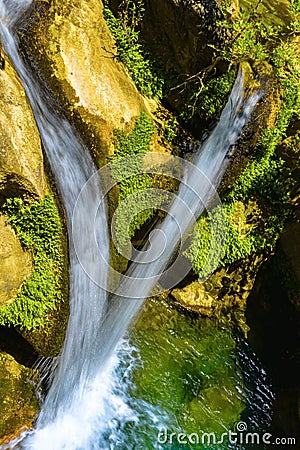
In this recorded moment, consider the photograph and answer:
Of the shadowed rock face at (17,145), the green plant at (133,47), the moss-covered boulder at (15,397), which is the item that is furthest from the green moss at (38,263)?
the green plant at (133,47)

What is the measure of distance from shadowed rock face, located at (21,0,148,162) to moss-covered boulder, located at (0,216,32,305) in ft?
4.10

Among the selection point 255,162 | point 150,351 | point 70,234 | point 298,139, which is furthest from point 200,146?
point 150,351

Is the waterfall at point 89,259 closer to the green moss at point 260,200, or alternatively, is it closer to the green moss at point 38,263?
the green moss at point 38,263

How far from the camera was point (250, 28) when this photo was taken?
17.5 feet

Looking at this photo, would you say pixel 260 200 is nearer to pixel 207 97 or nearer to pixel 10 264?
pixel 207 97

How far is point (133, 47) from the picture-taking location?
5.50 metres

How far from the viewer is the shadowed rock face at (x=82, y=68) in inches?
180

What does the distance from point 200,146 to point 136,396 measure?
10.5ft

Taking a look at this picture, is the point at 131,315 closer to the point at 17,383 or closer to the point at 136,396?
the point at 136,396

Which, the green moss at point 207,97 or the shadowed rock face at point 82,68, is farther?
the green moss at point 207,97

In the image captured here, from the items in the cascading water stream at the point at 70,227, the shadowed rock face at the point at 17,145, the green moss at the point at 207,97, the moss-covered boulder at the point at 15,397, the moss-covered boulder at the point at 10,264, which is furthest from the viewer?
the green moss at the point at 207,97

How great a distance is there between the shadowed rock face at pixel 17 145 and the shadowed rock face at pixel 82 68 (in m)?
0.48

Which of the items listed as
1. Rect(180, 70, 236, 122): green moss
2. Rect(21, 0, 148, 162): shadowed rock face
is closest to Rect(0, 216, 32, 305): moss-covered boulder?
Rect(21, 0, 148, 162): shadowed rock face

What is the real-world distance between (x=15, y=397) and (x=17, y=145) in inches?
106
